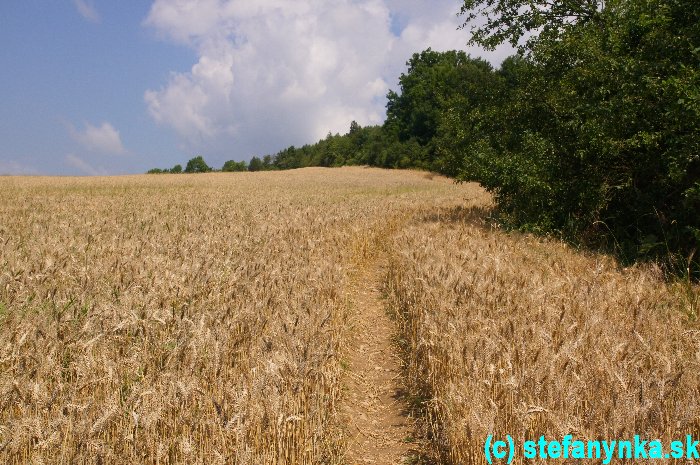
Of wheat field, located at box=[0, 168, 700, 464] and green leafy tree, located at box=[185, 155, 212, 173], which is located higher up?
green leafy tree, located at box=[185, 155, 212, 173]

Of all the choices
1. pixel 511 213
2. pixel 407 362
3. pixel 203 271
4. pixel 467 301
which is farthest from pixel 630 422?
pixel 511 213

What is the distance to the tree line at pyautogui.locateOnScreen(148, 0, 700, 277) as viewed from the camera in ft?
31.9

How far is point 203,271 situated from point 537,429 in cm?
513

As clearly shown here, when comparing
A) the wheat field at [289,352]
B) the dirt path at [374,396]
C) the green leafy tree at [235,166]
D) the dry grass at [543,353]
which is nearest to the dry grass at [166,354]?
the wheat field at [289,352]

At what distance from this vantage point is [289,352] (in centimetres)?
452

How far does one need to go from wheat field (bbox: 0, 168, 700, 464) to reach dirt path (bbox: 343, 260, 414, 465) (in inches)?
9.0

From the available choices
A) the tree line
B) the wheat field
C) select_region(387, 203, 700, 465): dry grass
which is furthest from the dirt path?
the tree line

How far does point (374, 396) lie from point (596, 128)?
8.59 meters

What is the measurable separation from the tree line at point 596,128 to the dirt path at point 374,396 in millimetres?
4803

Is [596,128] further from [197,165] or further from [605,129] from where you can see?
[197,165]

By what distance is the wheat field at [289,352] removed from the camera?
3.50m

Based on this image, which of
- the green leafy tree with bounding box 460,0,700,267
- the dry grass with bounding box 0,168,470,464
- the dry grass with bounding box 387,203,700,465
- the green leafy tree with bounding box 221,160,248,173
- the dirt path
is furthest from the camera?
the green leafy tree with bounding box 221,160,248,173

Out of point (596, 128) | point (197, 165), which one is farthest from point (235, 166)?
point (596, 128)

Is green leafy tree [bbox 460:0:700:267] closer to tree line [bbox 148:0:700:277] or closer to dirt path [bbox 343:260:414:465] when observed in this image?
tree line [bbox 148:0:700:277]
